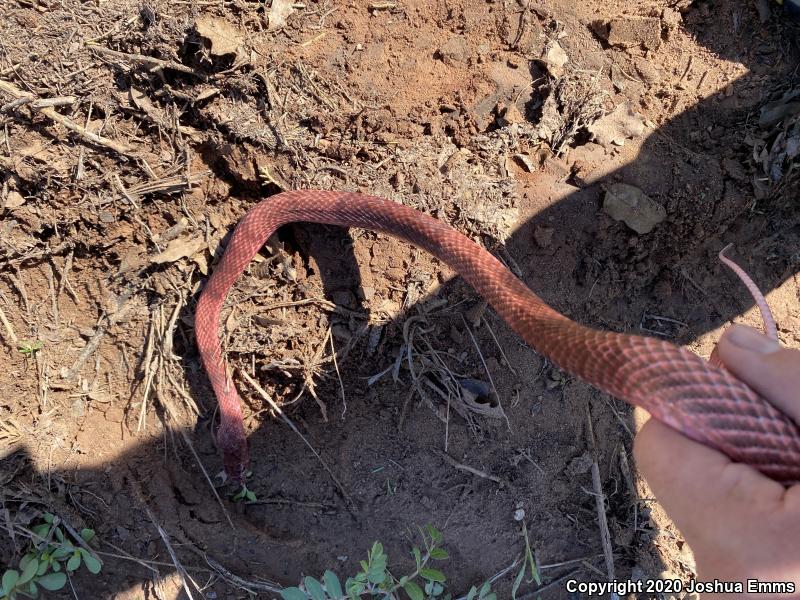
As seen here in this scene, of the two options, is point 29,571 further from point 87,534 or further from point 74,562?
point 87,534

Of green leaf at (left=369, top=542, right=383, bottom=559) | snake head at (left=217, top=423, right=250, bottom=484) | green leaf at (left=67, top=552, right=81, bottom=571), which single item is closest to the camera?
green leaf at (left=369, top=542, right=383, bottom=559)

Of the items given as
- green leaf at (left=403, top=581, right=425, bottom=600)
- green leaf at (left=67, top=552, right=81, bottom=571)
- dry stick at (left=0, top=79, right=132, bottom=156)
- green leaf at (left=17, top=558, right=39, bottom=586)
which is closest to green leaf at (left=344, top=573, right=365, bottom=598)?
green leaf at (left=403, top=581, right=425, bottom=600)

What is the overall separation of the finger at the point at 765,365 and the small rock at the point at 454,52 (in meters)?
2.99

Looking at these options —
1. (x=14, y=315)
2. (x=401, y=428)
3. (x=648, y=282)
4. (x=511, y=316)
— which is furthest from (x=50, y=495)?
(x=648, y=282)

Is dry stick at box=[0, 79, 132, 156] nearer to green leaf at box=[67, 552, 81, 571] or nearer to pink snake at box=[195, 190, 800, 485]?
pink snake at box=[195, 190, 800, 485]

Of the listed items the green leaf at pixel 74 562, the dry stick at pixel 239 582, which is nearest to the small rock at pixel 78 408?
the green leaf at pixel 74 562

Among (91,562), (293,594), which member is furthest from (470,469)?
(91,562)

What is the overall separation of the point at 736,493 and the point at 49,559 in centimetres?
456

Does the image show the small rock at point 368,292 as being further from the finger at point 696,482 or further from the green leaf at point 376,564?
the finger at point 696,482

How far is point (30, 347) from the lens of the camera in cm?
447

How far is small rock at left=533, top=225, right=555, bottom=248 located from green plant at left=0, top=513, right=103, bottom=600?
4131 millimetres

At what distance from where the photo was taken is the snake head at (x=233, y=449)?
427 cm

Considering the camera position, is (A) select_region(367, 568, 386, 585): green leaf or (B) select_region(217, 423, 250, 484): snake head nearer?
(A) select_region(367, 568, 386, 585): green leaf

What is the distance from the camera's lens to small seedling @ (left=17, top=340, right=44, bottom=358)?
4.47m
